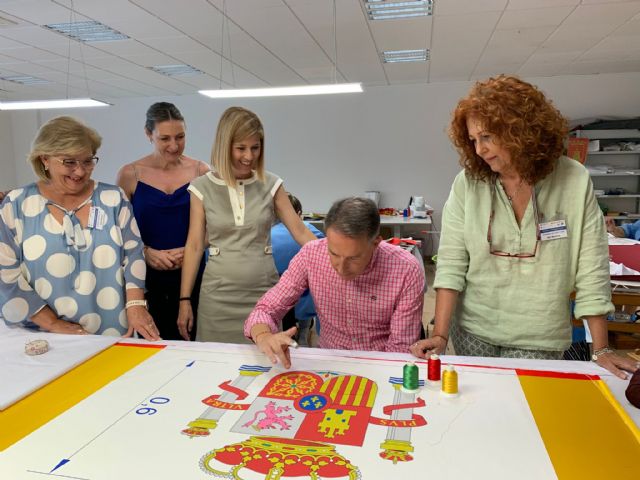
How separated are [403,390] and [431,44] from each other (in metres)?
4.76

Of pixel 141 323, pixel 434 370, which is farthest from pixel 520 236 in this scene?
pixel 141 323

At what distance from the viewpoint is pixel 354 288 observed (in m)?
1.48

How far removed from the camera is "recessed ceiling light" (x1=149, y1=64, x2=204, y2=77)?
6.00m

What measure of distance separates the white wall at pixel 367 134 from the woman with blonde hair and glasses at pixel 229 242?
19.9 ft

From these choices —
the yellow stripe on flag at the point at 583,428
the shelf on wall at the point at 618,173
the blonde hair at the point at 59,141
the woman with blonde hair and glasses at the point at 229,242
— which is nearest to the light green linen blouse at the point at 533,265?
the yellow stripe on flag at the point at 583,428

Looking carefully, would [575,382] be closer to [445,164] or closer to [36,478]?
[36,478]

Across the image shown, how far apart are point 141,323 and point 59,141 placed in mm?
635

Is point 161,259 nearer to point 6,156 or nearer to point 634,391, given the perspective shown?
point 634,391

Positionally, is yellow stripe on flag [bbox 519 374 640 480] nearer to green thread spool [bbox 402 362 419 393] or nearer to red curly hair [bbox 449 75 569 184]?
green thread spool [bbox 402 362 419 393]

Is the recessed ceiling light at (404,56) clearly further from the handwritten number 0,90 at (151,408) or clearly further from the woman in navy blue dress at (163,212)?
the handwritten number 0,90 at (151,408)

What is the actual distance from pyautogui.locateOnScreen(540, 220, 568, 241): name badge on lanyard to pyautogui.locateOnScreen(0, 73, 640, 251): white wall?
21.2 ft

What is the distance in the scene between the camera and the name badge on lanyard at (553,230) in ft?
4.23

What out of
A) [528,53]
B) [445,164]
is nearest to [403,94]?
[445,164]

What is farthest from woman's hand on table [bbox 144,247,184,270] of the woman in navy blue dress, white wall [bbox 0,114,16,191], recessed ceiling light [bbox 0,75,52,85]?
white wall [bbox 0,114,16,191]
